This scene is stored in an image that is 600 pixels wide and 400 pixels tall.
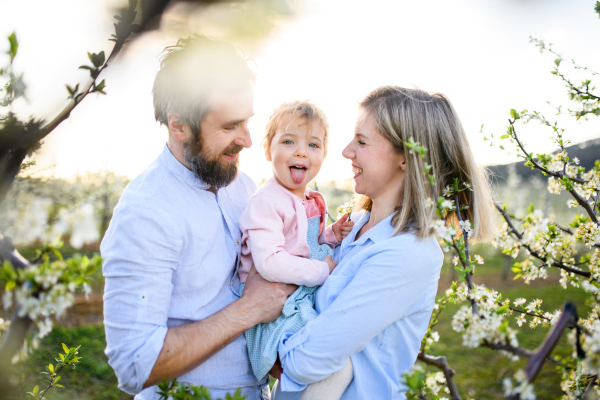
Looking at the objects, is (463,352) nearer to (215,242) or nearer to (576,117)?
(576,117)

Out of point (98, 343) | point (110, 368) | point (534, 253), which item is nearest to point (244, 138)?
point (534, 253)

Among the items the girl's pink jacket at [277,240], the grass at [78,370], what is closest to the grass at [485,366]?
the girl's pink jacket at [277,240]

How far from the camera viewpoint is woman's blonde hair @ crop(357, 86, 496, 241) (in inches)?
78.4

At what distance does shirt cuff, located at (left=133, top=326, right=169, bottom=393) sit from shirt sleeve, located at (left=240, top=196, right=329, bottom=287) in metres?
0.60

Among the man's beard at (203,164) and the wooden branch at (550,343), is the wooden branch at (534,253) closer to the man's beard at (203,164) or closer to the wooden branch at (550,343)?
the wooden branch at (550,343)

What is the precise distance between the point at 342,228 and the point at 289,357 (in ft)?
3.20

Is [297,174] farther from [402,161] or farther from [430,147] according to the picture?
[430,147]

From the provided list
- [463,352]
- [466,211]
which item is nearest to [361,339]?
[466,211]

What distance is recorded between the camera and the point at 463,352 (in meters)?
7.88

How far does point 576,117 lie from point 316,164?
69.9 inches

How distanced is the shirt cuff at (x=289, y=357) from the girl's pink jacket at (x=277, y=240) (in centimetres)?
33

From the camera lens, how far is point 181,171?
6.76 ft

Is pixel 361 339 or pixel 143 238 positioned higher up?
pixel 143 238

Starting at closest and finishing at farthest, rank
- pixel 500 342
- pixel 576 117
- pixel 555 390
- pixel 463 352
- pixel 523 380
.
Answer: pixel 523 380, pixel 500 342, pixel 576 117, pixel 555 390, pixel 463 352
